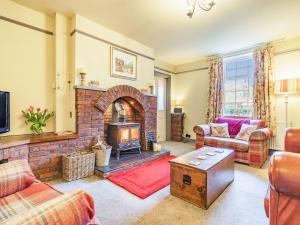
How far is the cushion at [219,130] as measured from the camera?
13.1 ft

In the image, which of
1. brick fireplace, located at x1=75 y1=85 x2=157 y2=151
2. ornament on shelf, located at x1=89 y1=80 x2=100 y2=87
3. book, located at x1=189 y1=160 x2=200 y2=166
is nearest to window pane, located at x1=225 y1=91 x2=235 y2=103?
brick fireplace, located at x1=75 y1=85 x2=157 y2=151

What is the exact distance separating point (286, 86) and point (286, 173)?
3.57 m

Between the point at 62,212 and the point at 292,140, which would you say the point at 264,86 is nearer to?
the point at 292,140

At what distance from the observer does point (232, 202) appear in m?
2.01

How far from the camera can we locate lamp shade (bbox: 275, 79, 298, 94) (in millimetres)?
3478

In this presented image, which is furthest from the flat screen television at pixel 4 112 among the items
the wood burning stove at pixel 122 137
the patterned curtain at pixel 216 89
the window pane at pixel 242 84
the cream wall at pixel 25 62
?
the window pane at pixel 242 84

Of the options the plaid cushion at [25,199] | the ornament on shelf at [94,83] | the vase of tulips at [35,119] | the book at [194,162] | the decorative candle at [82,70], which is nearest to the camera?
the plaid cushion at [25,199]

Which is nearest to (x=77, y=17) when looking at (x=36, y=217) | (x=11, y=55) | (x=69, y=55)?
(x=69, y=55)

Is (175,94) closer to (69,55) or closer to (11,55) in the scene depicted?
(69,55)

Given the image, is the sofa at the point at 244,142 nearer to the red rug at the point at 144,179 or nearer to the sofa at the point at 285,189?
the red rug at the point at 144,179

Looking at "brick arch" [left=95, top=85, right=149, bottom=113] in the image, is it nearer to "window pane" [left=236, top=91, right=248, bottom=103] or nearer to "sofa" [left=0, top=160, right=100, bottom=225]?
"sofa" [left=0, top=160, right=100, bottom=225]

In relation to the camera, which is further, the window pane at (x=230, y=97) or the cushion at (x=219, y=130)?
A: the window pane at (x=230, y=97)

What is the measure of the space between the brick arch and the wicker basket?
927 mm

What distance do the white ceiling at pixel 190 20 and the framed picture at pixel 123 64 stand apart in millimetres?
419
